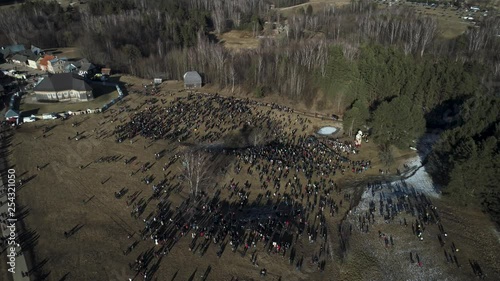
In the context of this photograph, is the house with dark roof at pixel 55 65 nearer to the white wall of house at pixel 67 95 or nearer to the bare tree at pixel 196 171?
the white wall of house at pixel 67 95

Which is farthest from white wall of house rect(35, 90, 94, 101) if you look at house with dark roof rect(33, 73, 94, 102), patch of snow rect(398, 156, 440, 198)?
patch of snow rect(398, 156, 440, 198)

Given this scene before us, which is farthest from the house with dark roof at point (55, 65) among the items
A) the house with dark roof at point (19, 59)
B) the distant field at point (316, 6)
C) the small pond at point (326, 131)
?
the distant field at point (316, 6)

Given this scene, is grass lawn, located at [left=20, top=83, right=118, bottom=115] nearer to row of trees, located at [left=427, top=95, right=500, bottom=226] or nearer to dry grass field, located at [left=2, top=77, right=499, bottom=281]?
dry grass field, located at [left=2, top=77, right=499, bottom=281]

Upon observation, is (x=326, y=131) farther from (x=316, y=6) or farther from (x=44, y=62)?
(x=316, y=6)

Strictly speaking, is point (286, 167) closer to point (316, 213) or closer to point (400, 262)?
point (316, 213)

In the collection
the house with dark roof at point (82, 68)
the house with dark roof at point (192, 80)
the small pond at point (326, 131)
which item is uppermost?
the house with dark roof at point (82, 68)

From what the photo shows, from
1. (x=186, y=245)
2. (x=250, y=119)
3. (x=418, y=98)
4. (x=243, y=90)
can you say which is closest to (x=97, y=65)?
(x=243, y=90)
